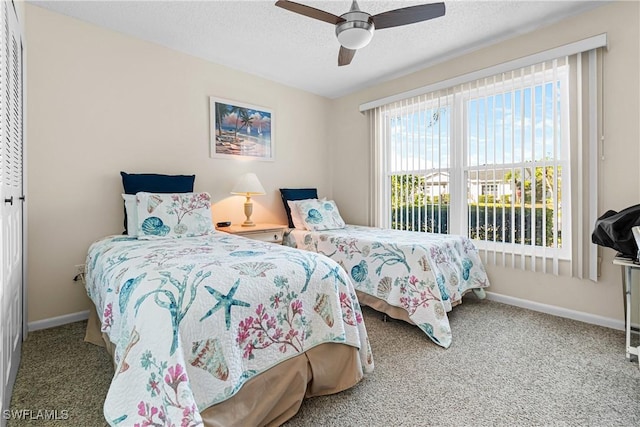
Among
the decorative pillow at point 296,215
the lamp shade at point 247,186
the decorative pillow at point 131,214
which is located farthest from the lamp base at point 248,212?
the decorative pillow at point 131,214

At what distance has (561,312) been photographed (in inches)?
105

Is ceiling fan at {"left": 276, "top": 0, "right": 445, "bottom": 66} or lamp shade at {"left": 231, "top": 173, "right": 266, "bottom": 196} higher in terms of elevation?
ceiling fan at {"left": 276, "top": 0, "right": 445, "bottom": 66}

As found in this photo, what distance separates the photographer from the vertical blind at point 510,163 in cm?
253

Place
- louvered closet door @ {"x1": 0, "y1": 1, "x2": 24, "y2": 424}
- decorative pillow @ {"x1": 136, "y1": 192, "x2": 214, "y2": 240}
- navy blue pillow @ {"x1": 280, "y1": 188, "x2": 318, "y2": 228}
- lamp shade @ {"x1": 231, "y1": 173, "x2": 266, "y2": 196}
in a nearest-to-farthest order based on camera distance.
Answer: louvered closet door @ {"x1": 0, "y1": 1, "x2": 24, "y2": 424} → decorative pillow @ {"x1": 136, "y1": 192, "x2": 214, "y2": 240} → lamp shade @ {"x1": 231, "y1": 173, "x2": 266, "y2": 196} → navy blue pillow @ {"x1": 280, "y1": 188, "x2": 318, "y2": 228}

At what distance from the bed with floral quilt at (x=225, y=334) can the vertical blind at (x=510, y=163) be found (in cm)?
203

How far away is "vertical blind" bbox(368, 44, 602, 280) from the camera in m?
2.53

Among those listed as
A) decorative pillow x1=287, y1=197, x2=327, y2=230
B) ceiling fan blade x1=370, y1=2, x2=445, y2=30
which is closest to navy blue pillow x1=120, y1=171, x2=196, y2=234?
decorative pillow x1=287, y1=197, x2=327, y2=230

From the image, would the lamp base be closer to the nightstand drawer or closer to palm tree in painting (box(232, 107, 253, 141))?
the nightstand drawer

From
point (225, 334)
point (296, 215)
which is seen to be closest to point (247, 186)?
point (296, 215)

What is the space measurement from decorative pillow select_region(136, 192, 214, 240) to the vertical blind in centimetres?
232

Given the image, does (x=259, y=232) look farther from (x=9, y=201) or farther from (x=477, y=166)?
(x=477, y=166)

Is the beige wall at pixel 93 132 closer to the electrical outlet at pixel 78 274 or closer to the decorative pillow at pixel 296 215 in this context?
the electrical outlet at pixel 78 274

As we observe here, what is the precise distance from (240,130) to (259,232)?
1218 millimetres

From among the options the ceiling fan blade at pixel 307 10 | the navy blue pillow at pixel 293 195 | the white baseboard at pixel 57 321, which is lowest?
the white baseboard at pixel 57 321
